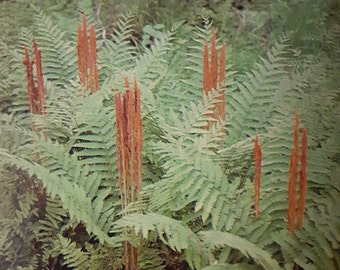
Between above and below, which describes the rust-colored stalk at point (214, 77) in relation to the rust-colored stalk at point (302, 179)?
above

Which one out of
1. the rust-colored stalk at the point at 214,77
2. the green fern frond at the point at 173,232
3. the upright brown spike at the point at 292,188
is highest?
the rust-colored stalk at the point at 214,77

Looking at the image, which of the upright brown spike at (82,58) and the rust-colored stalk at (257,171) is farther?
the upright brown spike at (82,58)

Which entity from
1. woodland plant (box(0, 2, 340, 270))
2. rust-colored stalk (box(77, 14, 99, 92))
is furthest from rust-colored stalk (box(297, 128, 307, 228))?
rust-colored stalk (box(77, 14, 99, 92))

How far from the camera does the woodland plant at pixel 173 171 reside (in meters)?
1.54

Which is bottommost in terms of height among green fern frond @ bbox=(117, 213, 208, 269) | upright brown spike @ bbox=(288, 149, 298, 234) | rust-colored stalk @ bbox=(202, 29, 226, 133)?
green fern frond @ bbox=(117, 213, 208, 269)

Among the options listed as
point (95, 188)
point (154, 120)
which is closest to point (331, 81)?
point (154, 120)

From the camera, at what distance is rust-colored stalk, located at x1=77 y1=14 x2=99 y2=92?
190 centimetres

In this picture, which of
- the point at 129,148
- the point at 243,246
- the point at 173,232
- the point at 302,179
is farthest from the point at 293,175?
the point at 129,148

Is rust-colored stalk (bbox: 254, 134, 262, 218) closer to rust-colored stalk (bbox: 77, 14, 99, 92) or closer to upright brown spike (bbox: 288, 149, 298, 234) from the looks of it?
upright brown spike (bbox: 288, 149, 298, 234)

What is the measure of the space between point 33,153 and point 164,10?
1353 mm

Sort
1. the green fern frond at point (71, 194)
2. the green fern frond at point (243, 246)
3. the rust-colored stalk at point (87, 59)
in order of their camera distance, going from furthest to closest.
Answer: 1. the rust-colored stalk at point (87, 59)
2. the green fern frond at point (71, 194)
3. the green fern frond at point (243, 246)

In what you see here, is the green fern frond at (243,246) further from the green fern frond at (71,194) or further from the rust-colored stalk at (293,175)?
the green fern frond at (71,194)

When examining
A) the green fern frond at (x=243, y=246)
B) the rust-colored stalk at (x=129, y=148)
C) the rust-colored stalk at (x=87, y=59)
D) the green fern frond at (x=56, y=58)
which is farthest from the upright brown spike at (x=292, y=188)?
the green fern frond at (x=56, y=58)

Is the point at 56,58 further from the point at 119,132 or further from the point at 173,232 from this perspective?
the point at 173,232
